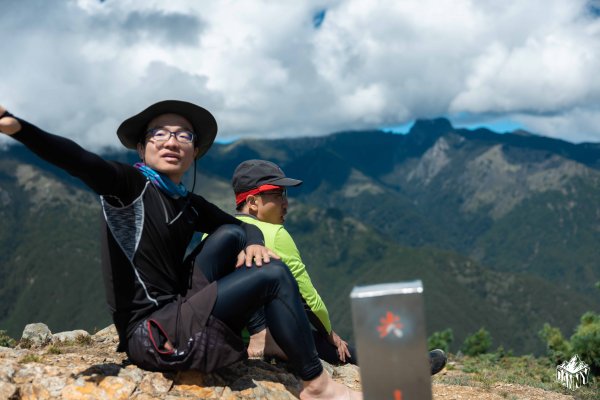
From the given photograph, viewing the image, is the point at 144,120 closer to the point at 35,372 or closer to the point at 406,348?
the point at 35,372

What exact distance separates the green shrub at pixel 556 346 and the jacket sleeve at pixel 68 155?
14.0 metres

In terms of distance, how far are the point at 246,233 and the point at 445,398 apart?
15.2ft

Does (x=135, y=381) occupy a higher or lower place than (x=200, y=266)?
lower

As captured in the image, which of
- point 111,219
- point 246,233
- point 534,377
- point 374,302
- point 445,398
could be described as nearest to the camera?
point 374,302

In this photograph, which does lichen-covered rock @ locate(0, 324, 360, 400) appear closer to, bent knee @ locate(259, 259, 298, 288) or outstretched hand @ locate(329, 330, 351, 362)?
outstretched hand @ locate(329, 330, 351, 362)

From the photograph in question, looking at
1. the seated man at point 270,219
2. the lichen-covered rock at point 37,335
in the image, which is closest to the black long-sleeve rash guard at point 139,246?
the seated man at point 270,219

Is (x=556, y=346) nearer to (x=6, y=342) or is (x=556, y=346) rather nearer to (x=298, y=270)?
(x=298, y=270)

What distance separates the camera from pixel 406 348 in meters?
4.64

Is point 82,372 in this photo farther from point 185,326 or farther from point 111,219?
point 111,219

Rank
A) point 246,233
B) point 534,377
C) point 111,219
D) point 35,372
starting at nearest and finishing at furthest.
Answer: point 111,219, point 35,372, point 246,233, point 534,377

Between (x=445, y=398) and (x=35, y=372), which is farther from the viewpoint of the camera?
(x=445, y=398)

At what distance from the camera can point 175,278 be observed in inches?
271

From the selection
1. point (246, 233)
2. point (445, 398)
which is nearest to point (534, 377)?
point (445, 398)

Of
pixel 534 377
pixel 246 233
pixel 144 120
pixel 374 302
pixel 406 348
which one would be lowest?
pixel 534 377
